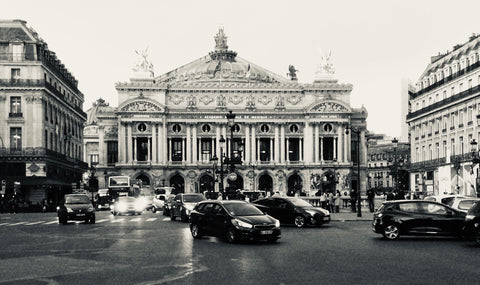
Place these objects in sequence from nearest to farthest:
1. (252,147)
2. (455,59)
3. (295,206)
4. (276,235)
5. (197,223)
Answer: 1. (276,235)
2. (197,223)
3. (295,206)
4. (455,59)
5. (252,147)

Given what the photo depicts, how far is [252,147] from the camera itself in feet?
348

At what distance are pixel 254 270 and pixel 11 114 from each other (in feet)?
183

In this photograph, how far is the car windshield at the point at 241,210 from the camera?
2330 cm

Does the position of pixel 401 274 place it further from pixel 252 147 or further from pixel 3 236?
pixel 252 147

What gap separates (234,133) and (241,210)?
82352mm

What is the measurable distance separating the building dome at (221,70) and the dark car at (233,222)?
298ft

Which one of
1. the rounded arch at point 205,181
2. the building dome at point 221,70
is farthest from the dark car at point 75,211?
the building dome at point 221,70

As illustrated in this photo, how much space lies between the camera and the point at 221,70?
124375 millimetres

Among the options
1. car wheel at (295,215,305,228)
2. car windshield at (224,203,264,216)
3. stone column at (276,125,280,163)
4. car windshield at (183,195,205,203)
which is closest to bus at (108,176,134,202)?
car windshield at (183,195,205,203)

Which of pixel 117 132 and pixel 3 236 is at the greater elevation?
pixel 117 132

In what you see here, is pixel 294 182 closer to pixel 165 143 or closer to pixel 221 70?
pixel 165 143

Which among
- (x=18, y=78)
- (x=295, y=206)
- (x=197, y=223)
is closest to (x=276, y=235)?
(x=197, y=223)

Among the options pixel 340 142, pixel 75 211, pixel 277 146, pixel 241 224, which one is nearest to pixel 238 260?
pixel 241 224

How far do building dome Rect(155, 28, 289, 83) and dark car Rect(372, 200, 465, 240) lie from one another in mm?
92002
